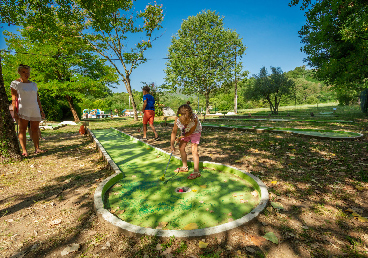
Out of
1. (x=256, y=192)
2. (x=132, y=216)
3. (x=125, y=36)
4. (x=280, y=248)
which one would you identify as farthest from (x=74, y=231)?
(x=125, y=36)

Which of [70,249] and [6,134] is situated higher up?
[6,134]

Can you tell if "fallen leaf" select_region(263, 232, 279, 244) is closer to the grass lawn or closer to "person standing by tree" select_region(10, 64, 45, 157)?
the grass lawn

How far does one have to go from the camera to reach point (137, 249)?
167 cm

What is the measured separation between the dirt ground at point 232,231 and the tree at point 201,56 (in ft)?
70.0

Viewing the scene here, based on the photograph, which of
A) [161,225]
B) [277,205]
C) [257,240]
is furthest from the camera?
[277,205]

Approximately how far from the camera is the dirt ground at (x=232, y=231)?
1661mm

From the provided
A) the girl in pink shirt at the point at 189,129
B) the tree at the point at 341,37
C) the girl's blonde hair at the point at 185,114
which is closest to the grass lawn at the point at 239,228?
the girl in pink shirt at the point at 189,129

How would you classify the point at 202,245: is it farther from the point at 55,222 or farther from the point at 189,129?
the point at 189,129

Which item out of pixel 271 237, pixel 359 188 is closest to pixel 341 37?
pixel 359 188

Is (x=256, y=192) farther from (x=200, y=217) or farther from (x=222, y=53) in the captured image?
(x=222, y=53)

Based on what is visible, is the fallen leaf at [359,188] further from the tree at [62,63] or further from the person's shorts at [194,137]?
the tree at [62,63]

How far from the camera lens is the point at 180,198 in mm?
2598

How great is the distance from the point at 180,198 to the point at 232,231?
927mm

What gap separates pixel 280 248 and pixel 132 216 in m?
1.59
